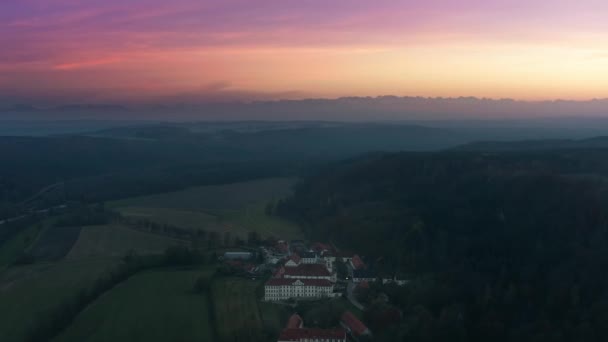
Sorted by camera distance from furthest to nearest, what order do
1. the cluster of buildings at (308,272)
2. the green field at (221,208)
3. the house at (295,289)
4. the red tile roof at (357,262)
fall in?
1. the green field at (221,208)
2. the red tile roof at (357,262)
3. the cluster of buildings at (308,272)
4. the house at (295,289)

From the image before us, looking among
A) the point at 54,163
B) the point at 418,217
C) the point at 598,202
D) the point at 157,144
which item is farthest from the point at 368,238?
the point at 157,144

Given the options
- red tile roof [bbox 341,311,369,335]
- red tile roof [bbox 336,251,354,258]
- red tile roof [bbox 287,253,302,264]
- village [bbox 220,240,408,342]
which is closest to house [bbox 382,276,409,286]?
village [bbox 220,240,408,342]

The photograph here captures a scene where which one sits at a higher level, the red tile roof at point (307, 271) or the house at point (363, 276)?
the red tile roof at point (307, 271)

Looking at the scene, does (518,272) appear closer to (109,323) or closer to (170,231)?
(109,323)

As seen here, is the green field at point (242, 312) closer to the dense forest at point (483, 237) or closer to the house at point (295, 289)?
the house at point (295, 289)

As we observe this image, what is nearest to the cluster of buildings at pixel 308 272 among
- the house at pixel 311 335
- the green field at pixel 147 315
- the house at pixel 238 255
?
the house at pixel 238 255

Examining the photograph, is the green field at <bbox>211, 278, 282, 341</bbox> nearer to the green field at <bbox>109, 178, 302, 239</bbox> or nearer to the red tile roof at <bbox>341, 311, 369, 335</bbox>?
the red tile roof at <bbox>341, 311, 369, 335</bbox>
